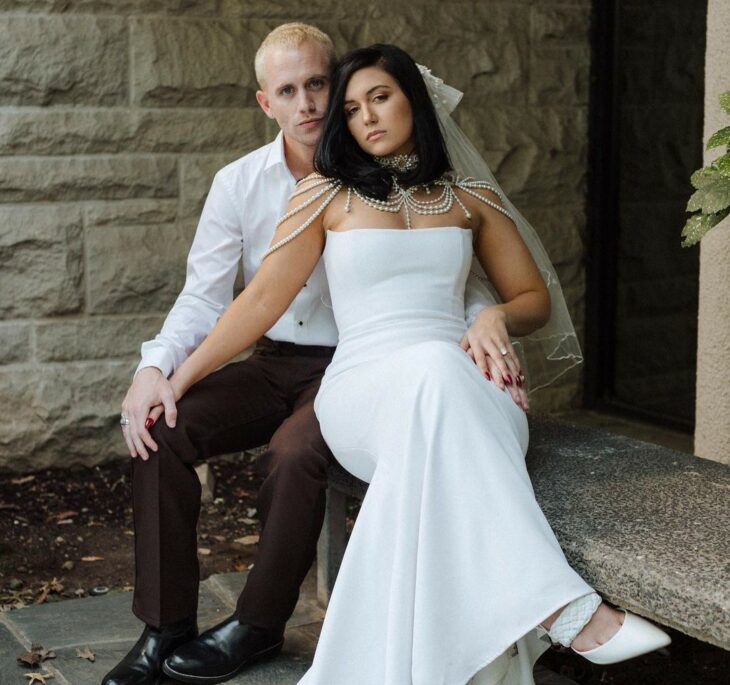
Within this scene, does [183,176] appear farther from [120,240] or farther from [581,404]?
[581,404]

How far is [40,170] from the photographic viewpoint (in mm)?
4543

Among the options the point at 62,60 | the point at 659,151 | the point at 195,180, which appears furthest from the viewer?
the point at 659,151

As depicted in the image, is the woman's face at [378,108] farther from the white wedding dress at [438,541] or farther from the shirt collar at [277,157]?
the white wedding dress at [438,541]

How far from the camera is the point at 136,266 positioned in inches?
185

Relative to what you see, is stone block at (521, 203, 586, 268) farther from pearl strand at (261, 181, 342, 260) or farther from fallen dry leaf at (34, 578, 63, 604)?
fallen dry leaf at (34, 578, 63, 604)

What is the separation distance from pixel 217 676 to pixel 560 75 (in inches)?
132

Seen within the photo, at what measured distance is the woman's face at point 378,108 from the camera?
3.10m

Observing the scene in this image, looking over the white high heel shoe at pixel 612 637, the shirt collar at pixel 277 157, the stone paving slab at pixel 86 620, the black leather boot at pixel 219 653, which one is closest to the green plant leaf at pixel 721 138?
the white high heel shoe at pixel 612 637

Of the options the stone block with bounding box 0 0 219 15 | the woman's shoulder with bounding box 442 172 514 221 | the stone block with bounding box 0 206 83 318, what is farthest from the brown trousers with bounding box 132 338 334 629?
the stone block with bounding box 0 0 219 15

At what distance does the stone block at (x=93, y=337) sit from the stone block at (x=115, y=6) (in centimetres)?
113

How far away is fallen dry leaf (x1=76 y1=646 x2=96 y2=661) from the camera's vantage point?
3.25m

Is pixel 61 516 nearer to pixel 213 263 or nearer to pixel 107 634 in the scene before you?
pixel 107 634

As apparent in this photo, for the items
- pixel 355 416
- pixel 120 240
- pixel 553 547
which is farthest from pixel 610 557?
pixel 120 240

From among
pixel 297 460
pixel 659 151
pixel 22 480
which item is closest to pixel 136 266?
pixel 22 480
